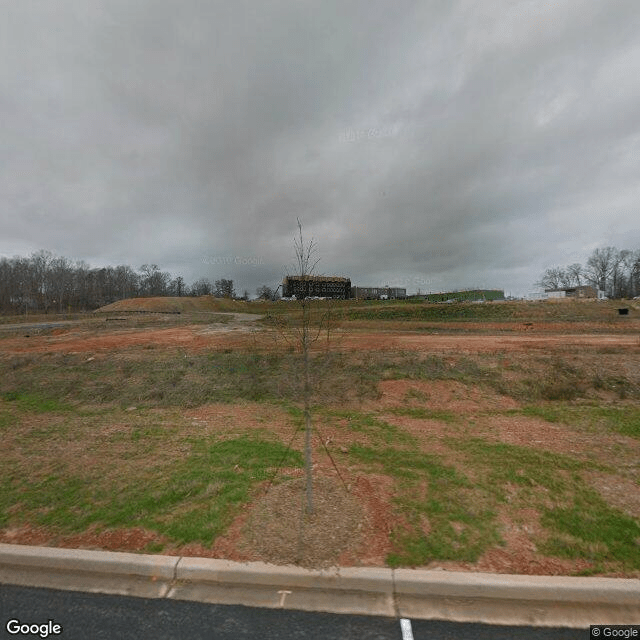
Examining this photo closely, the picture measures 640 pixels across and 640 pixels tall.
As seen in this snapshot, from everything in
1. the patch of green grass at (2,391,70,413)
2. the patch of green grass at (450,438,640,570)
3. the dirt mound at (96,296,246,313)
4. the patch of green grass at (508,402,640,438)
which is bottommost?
the patch of green grass at (2,391,70,413)

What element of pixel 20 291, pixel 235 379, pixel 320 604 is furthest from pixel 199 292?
pixel 320 604

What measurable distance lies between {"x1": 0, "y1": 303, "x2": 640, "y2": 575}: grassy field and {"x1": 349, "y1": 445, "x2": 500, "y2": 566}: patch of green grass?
0.02 metres

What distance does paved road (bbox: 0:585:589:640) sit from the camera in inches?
94.5

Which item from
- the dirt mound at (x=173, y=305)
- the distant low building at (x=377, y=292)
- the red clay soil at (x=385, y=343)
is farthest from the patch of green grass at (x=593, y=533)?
the distant low building at (x=377, y=292)

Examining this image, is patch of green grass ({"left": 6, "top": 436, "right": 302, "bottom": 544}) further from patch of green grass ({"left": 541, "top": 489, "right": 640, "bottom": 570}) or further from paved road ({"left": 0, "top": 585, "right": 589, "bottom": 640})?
patch of green grass ({"left": 541, "top": 489, "right": 640, "bottom": 570})

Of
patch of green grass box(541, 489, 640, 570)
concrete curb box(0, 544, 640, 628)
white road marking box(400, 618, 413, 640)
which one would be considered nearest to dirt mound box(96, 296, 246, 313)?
concrete curb box(0, 544, 640, 628)

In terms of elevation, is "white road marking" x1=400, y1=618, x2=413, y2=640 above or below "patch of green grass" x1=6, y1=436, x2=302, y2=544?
below

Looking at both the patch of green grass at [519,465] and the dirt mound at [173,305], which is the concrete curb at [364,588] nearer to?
the patch of green grass at [519,465]

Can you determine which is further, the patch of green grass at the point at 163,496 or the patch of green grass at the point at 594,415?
the patch of green grass at the point at 594,415

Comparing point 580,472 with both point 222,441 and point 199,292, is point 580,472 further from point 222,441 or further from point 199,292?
point 199,292

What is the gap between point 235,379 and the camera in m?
10.3

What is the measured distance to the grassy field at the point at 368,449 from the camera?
347cm

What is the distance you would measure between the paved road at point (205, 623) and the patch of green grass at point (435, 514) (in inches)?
22.6

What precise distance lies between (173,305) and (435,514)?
266 feet
